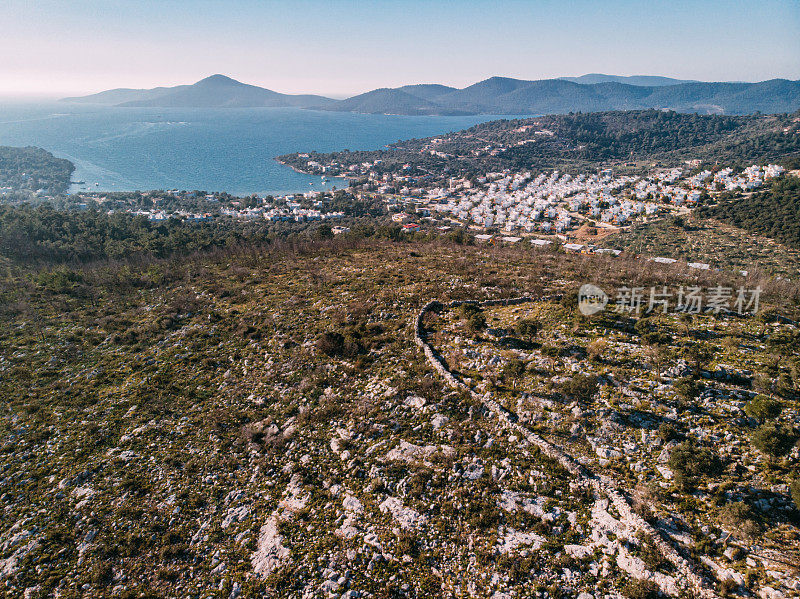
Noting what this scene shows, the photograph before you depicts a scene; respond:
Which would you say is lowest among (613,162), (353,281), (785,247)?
(785,247)

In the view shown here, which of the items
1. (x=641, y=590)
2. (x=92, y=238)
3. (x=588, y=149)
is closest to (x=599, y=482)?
(x=641, y=590)

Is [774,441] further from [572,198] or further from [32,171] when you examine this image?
[32,171]

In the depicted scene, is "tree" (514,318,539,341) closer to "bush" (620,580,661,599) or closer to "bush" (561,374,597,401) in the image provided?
"bush" (561,374,597,401)

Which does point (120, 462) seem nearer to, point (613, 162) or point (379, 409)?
point (379, 409)

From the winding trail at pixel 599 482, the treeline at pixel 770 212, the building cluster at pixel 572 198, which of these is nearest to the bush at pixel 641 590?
the winding trail at pixel 599 482

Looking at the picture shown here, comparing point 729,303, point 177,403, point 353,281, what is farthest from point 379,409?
point 729,303
